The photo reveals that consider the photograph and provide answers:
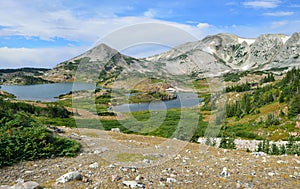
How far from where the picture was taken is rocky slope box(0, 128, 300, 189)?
36.4ft

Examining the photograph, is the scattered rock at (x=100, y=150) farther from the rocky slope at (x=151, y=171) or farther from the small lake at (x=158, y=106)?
the small lake at (x=158, y=106)

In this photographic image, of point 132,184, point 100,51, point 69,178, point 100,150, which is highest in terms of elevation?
point 100,51

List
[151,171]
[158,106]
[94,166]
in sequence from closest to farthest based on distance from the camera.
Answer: [151,171]
[94,166]
[158,106]

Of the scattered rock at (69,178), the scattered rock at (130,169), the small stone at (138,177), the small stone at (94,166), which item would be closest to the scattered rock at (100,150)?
the small stone at (94,166)

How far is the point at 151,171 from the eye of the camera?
12828 mm

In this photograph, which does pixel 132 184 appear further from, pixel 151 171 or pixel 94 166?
pixel 94 166

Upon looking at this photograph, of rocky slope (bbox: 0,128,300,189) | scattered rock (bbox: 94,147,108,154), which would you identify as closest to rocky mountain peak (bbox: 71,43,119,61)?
scattered rock (bbox: 94,147,108,154)

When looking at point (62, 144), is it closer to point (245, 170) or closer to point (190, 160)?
point (190, 160)

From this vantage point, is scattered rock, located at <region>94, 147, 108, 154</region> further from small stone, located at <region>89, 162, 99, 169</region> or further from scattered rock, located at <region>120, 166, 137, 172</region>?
scattered rock, located at <region>120, 166, 137, 172</region>

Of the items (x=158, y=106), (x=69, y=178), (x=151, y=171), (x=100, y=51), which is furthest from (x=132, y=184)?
(x=158, y=106)

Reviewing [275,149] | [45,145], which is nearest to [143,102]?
[275,149]

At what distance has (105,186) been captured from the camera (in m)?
10.5

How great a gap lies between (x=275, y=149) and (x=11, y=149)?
22.9 metres

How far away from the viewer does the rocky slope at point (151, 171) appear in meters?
11.1
